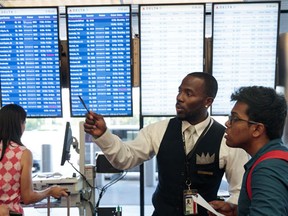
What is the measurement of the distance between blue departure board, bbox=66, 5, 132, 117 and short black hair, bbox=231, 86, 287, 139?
1.61m

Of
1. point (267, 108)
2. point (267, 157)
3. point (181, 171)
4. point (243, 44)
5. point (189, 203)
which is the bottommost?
point (189, 203)

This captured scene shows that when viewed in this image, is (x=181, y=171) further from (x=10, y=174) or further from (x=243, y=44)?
(x=243, y=44)

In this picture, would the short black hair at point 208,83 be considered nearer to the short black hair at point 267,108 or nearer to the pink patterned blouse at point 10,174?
the short black hair at point 267,108

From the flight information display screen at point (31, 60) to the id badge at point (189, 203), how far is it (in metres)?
1.54

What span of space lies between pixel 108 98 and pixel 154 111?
441mm

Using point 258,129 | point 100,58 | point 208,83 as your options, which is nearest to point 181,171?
point 208,83

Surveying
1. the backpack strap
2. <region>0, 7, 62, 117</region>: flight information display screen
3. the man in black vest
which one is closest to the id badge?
the man in black vest

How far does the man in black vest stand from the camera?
1729mm

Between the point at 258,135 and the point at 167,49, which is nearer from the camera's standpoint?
the point at 258,135

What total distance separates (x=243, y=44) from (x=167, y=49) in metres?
0.68

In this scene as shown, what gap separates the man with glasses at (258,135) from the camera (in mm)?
999

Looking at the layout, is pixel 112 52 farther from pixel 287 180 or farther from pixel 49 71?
pixel 287 180

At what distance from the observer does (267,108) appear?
3.81 ft

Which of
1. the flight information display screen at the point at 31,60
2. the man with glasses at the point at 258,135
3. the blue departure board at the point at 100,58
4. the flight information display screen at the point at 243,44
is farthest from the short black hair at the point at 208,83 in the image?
the flight information display screen at the point at 31,60
